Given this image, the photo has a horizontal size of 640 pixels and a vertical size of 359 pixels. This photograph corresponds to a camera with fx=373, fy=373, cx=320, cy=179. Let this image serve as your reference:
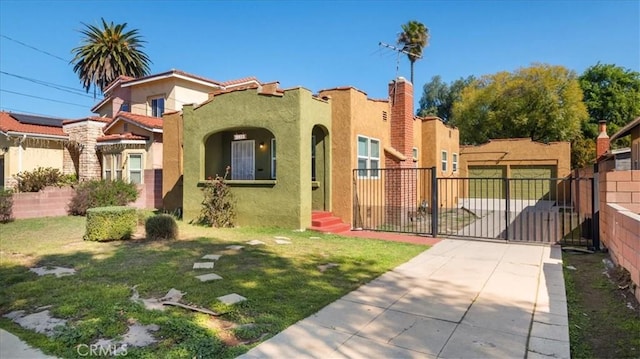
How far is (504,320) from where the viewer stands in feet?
14.0

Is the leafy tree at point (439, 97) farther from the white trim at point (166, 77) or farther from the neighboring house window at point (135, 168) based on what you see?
the neighboring house window at point (135, 168)

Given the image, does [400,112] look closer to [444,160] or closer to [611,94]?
[444,160]

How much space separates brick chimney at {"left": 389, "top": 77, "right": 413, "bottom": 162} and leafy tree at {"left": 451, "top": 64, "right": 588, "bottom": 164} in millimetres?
22238

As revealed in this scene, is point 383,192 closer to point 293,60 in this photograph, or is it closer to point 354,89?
point 354,89

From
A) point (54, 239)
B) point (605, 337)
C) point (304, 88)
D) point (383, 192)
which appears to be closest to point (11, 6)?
point (54, 239)

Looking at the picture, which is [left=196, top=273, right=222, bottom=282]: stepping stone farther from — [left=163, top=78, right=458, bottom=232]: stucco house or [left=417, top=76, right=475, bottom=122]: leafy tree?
[left=417, top=76, right=475, bottom=122]: leafy tree

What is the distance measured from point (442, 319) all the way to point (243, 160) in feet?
33.7

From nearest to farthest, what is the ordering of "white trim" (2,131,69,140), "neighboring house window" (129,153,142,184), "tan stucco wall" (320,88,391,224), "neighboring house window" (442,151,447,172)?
"tan stucco wall" (320,88,391,224) < "white trim" (2,131,69,140) < "neighboring house window" (129,153,142,184) < "neighboring house window" (442,151,447,172)

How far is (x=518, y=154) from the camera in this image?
84.2 ft

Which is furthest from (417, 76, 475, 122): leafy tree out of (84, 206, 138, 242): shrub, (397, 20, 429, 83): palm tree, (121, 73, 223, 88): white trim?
(84, 206, 138, 242): shrub

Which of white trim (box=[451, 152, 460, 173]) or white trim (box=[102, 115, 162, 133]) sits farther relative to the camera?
white trim (box=[451, 152, 460, 173])

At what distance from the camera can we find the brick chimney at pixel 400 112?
14.5 metres

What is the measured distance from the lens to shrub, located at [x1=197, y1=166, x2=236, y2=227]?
Answer: 11.5 meters

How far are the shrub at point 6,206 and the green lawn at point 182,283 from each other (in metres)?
2.36
